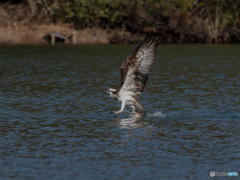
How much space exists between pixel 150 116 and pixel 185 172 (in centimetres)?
533

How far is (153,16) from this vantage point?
4381 centimetres

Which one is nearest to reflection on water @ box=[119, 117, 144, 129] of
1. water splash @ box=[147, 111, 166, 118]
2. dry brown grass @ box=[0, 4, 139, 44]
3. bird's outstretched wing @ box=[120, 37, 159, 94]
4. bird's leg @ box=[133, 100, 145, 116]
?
bird's leg @ box=[133, 100, 145, 116]

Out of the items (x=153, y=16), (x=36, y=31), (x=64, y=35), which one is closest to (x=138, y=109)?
(x=64, y=35)

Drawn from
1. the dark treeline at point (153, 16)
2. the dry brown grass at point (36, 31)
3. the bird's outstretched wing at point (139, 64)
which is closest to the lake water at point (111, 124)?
the bird's outstretched wing at point (139, 64)

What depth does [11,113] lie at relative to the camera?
→ 15.9 meters

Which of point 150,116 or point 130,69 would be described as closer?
point 130,69

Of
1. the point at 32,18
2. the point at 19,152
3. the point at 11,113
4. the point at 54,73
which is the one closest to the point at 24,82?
the point at 54,73

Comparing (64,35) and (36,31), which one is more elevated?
(36,31)

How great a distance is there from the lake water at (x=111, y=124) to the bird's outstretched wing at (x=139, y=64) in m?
1.01

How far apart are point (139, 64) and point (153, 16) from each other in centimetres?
2964

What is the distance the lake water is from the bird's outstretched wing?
1.01 meters

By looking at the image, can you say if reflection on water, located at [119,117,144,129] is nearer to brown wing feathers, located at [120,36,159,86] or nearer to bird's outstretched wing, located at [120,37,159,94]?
bird's outstretched wing, located at [120,37,159,94]

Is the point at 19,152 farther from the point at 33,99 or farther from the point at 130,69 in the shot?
the point at 33,99

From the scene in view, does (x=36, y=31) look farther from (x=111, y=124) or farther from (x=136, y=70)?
(x=111, y=124)
